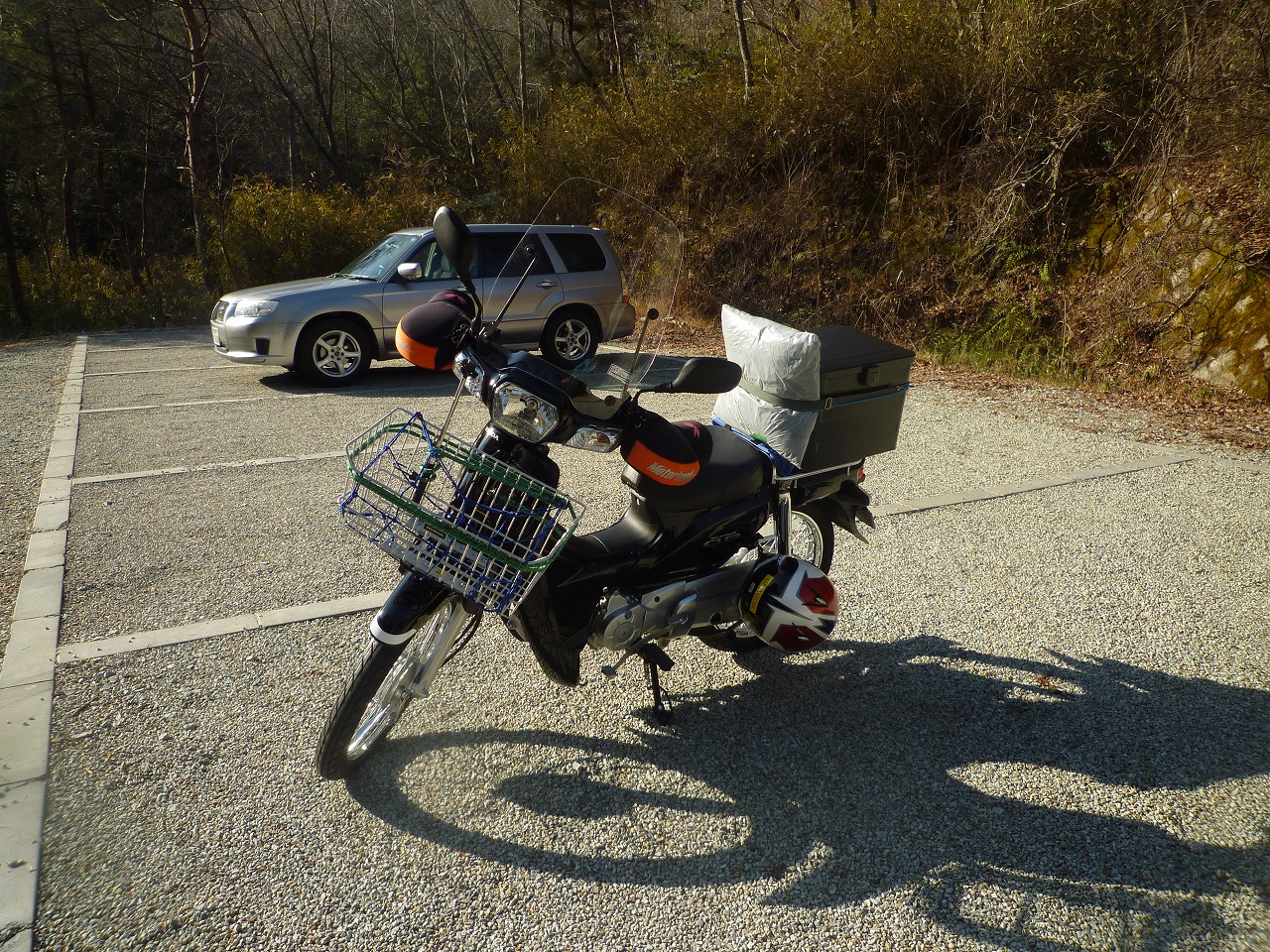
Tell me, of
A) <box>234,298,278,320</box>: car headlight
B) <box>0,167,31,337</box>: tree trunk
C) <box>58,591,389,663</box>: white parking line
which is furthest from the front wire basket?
<box>0,167,31,337</box>: tree trunk

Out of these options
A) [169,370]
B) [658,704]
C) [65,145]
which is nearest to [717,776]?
[658,704]

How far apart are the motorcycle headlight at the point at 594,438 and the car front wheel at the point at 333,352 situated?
7245 millimetres

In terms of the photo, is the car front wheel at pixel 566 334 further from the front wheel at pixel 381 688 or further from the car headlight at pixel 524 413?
the car headlight at pixel 524 413

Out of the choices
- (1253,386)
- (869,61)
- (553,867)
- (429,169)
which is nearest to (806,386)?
(553,867)

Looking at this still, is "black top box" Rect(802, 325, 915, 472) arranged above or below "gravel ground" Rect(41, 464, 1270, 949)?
above

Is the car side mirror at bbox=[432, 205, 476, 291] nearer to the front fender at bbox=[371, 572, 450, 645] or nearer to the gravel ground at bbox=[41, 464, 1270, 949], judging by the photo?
the front fender at bbox=[371, 572, 450, 645]

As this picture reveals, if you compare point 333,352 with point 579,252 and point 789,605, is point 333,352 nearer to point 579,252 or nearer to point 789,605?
point 579,252

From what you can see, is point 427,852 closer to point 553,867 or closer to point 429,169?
point 553,867

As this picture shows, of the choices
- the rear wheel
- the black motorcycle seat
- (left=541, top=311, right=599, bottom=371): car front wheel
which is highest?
the black motorcycle seat

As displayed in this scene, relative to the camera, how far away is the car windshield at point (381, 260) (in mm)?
9281

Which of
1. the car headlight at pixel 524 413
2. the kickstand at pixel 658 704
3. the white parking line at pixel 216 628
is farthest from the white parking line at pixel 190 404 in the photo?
the car headlight at pixel 524 413

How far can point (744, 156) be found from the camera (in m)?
12.7

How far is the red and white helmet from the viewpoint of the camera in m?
2.87

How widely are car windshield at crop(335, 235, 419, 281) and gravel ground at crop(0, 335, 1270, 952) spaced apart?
5.41 meters
